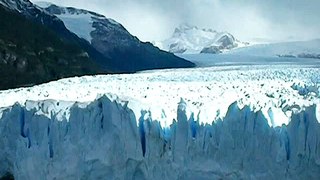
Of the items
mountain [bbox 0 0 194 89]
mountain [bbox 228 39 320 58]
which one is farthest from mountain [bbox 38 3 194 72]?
mountain [bbox 228 39 320 58]

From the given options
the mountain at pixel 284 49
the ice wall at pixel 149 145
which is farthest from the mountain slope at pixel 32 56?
the mountain at pixel 284 49

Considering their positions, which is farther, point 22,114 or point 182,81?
point 182,81

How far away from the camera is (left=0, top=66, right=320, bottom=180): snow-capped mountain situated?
46.2 feet

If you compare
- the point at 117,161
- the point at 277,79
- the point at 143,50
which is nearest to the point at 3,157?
the point at 117,161

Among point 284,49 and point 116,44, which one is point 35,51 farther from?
point 284,49

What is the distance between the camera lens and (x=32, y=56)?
155ft

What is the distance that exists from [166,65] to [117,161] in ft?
228

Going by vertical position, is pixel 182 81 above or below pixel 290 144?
above

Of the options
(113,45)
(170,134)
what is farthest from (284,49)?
(170,134)

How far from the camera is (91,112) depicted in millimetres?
16047

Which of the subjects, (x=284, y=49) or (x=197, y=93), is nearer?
(x=197, y=93)

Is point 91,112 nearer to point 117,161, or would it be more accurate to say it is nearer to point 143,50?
point 117,161

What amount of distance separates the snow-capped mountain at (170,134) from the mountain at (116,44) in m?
60.6

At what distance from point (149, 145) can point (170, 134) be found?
26.1 inches
